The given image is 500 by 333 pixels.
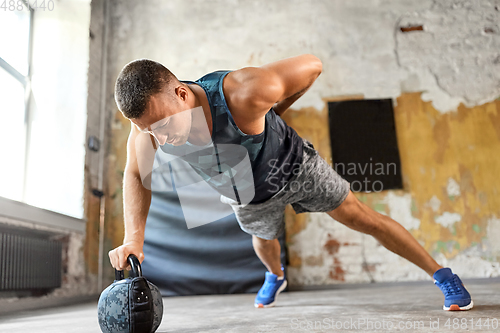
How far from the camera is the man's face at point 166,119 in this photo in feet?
4.19

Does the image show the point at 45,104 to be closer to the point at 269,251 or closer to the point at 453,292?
the point at 269,251

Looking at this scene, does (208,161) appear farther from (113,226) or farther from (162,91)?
(113,226)

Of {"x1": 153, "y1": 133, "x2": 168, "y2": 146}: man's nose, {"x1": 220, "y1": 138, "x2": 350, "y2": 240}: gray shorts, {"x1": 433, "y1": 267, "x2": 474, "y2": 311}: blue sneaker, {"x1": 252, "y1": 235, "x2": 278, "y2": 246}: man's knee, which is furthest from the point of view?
{"x1": 252, "y1": 235, "x2": 278, "y2": 246}: man's knee

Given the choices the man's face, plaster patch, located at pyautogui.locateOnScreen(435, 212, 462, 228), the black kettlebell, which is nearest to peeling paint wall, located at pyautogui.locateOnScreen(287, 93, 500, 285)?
plaster patch, located at pyautogui.locateOnScreen(435, 212, 462, 228)

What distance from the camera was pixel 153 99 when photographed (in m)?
1.27

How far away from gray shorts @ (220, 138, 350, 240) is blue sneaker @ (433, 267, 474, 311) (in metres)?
0.53

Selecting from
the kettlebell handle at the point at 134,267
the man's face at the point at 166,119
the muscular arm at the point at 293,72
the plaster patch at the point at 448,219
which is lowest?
the kettlebell handle at the point at 134,267

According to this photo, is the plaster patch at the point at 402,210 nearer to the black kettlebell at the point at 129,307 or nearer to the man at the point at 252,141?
the man at the point at 252,141

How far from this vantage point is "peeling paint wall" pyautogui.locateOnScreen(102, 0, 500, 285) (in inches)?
156

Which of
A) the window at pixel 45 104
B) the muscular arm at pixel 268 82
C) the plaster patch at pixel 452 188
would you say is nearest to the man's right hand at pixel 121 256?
the muscular arm at pixel 268 82

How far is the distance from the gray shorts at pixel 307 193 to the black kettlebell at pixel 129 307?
754 millimetres

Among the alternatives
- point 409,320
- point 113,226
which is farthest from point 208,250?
point 409,320

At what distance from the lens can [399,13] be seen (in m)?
4.47

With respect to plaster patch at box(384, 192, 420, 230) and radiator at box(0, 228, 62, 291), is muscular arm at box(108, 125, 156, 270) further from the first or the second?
plaster patch at box(384, 192, 420, 230)
